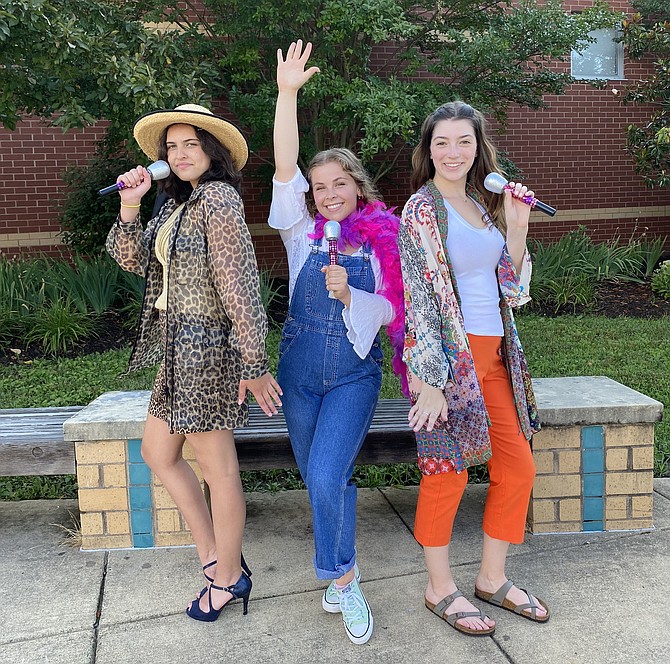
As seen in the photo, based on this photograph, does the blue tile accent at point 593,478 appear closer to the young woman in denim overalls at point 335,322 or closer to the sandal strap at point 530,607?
the sandal strap at point 530,607

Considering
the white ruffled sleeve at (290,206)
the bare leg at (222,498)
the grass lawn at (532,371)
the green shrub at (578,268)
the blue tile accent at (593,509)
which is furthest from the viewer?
the green shrub at (578,268)

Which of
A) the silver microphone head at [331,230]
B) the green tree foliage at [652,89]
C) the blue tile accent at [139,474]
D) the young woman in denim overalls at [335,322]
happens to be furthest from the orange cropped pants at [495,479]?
the green tree foliage at [652,89]

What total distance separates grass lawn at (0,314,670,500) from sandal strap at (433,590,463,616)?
1610mm

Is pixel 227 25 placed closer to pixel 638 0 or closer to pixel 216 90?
pixel 216 90

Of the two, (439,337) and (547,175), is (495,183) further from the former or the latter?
(547,175)

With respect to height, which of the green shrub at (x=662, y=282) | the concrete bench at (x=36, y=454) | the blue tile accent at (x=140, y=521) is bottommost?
the blue tile accent at (x=140, y=521)

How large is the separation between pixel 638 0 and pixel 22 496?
1138 cm

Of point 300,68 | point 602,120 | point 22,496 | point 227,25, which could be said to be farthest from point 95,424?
point 602,120

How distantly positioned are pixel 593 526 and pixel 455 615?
3.88 feet

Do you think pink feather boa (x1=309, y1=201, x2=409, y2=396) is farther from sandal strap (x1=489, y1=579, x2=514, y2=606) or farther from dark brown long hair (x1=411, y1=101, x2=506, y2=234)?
sandal strap (x1=489, y1=579, x2=514, y2=606)

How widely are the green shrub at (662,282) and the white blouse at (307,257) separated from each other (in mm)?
7849

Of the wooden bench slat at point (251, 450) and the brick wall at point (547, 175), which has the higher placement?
the brick wall at point (547, 175)

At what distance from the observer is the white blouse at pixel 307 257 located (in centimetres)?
288

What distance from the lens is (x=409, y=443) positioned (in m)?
3.73
